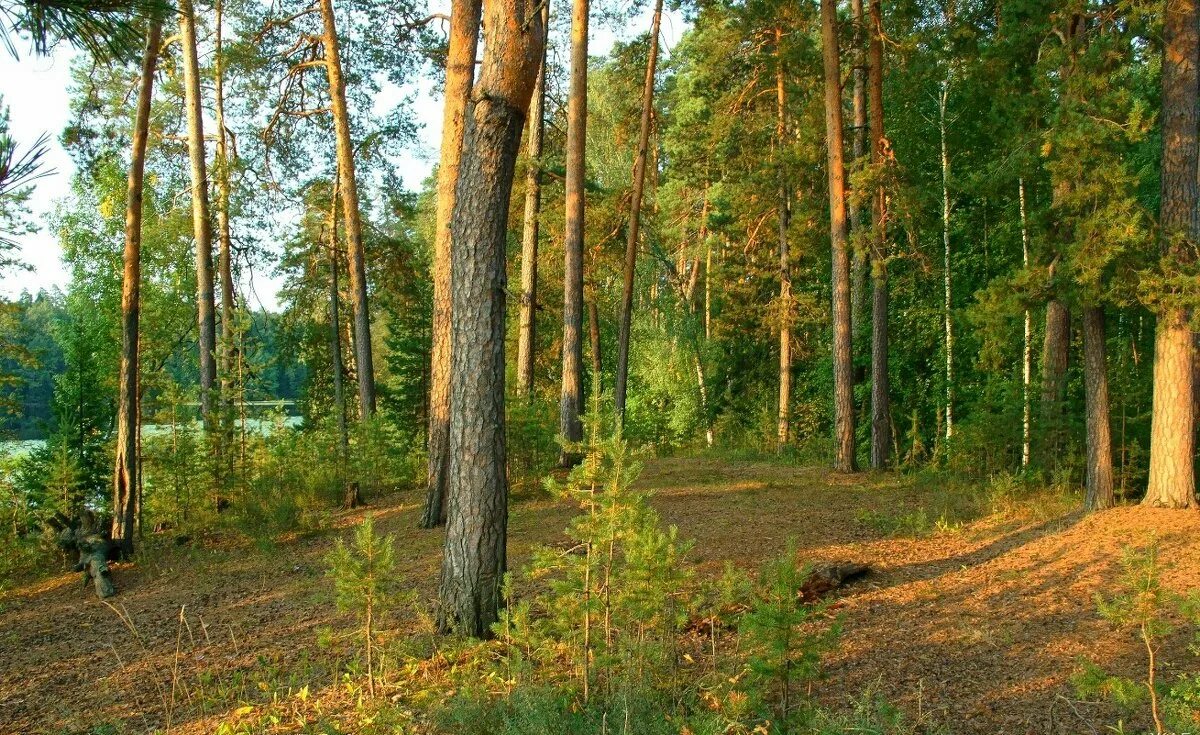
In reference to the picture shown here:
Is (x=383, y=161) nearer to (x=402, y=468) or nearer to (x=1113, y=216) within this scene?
(x=402, y=468)

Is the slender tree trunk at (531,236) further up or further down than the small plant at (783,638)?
further up

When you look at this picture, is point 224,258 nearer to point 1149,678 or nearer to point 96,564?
point 96,564

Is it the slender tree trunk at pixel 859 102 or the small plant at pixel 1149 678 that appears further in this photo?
the slender tree trunk at pixel 859 102

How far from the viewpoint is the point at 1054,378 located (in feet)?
34.8

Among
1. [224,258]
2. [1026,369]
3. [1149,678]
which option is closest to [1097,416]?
[1149,678]

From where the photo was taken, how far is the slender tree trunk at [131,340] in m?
8.90

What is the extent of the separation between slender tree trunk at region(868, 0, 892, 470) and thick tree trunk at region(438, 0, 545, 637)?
27.7ft

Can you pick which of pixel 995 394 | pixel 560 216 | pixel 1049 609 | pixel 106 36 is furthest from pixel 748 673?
pixel 560 216

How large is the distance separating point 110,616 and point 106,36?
5.31 metres

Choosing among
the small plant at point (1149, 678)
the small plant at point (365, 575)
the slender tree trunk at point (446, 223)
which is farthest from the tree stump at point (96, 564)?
the small plant at point (1149, 678)

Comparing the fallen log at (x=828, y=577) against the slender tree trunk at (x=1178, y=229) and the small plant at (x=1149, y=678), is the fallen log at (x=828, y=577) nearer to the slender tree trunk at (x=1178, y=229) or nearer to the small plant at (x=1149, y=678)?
the small plant at (x=1149, y=678)

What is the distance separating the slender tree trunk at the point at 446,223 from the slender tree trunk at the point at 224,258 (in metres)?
2.83

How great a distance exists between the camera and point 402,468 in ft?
44.9

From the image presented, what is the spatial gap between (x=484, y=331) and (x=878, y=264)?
8671 millimetres
